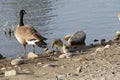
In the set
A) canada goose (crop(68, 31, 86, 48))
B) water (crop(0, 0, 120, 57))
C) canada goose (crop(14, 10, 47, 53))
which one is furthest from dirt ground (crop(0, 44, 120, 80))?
canada goose (crop(68, 31, 86, 48))

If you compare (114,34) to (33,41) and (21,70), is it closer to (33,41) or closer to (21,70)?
(33,41)

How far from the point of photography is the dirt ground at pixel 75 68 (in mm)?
9184

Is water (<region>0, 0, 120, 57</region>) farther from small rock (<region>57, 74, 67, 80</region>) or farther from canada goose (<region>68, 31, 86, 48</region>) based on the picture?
small rock (<region>57, 74, 67, 80</region>)

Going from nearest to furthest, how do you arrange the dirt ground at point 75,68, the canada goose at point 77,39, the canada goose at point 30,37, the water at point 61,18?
the dirt ground at point 75,68 → the canada goose at point 30,37 → the canada goose at point 77,39 → the water at point 61,18

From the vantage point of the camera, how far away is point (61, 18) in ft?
76.1

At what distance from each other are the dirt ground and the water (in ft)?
13.7

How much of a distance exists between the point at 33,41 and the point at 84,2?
15.9m

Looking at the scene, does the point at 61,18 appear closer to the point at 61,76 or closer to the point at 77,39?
the point at 77,39

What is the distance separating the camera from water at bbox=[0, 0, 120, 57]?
18.3 meters

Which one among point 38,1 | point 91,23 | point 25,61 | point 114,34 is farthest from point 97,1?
point 25,61

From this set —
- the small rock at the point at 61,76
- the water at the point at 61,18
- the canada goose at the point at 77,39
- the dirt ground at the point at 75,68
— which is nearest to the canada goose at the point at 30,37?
the water at the point at 61,18

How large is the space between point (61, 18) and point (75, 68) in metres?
13.0

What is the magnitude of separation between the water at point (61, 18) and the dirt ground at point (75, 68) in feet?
13.7

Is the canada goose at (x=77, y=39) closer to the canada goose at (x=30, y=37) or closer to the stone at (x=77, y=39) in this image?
the stone at (x=77, y=39)
